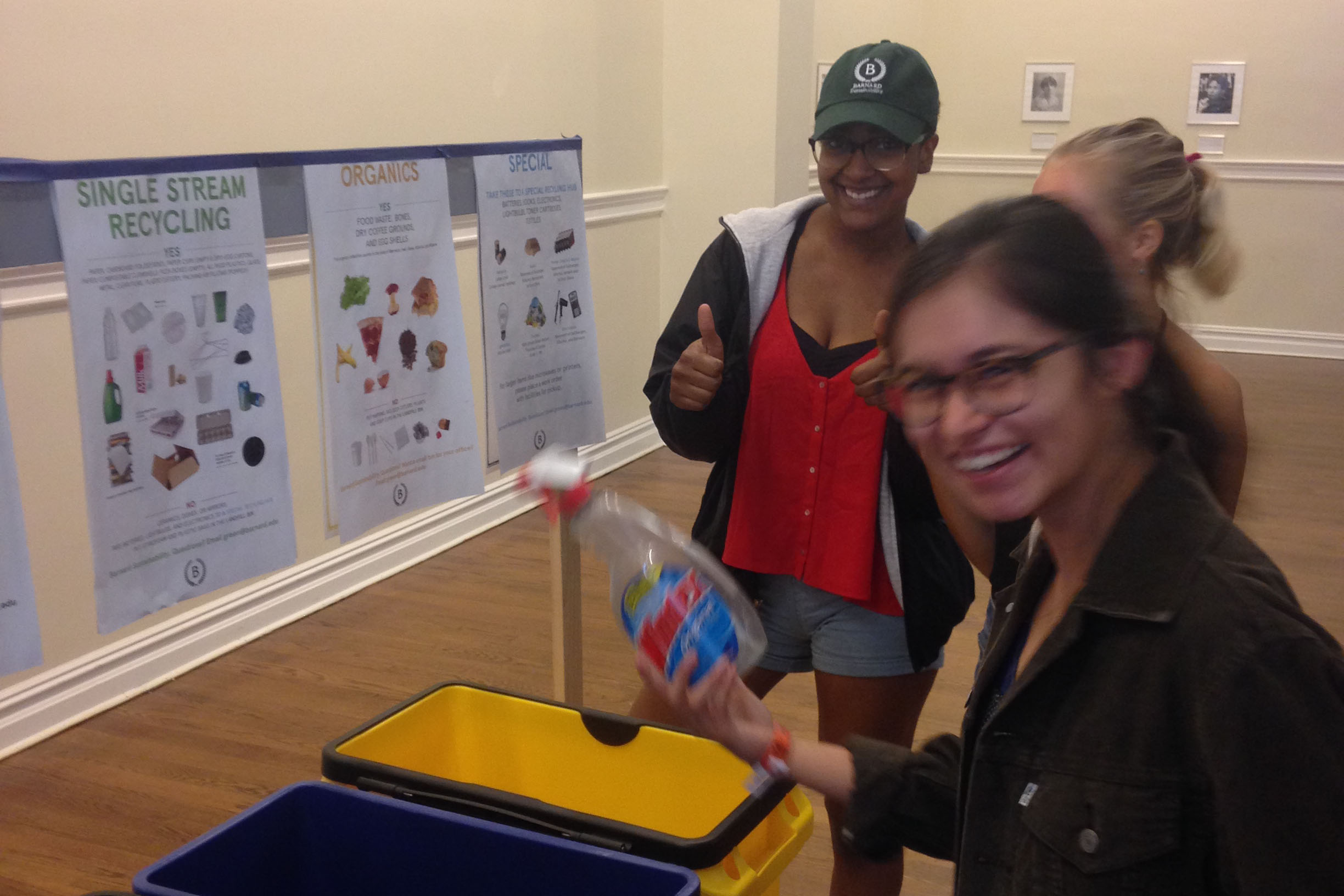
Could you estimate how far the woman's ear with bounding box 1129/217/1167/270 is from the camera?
1475mm

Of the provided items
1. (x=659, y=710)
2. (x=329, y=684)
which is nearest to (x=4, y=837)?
(x=329, y=684)

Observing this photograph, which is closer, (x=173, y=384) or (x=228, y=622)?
(x=173, y=384)

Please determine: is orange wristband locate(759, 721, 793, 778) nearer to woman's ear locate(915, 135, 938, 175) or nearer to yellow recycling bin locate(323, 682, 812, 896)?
yellow recycling bin locate(323, 682, 812, 896)

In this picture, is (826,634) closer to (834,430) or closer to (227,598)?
(834,430)

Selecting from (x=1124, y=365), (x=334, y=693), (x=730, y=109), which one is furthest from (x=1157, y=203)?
(x=730, y=109)

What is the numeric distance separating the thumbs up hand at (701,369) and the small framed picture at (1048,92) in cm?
742

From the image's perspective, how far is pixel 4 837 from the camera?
2.57 meters

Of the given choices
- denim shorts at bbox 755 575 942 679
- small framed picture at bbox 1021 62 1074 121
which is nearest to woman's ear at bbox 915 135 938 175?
denim shorts at bbox 755 575 942 679

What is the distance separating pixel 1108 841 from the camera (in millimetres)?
793

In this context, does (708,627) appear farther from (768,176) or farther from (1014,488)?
(768,176)

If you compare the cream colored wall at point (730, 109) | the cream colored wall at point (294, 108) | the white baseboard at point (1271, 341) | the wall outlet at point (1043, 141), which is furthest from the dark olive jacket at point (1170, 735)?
the wall outlet at point (1043, 141)

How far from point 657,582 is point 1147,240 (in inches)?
32.3

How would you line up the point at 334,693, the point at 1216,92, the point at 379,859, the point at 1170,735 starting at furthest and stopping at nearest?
the point at 1216,92 → the point at 334,693 → the point at 379,859 → the point at 1170,735

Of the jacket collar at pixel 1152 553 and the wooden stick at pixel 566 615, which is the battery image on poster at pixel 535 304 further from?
the jacket collar at pixel 1152 553
